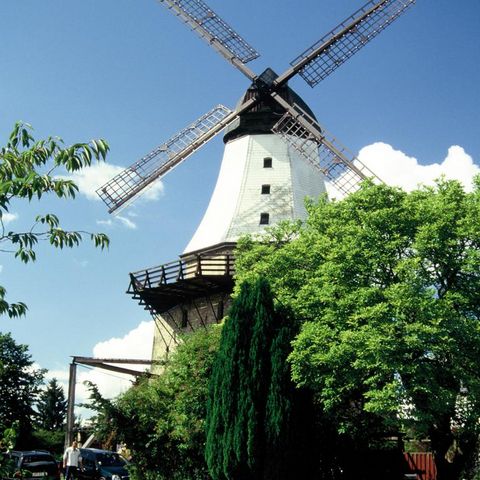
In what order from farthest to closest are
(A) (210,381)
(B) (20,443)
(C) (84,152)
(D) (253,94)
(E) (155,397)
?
(B) (20,443)
(D) (253,94)
(E) (155,397)
(A) (210,381)
(C) (84,152)

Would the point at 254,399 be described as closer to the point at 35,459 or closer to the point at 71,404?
the point at 35,459

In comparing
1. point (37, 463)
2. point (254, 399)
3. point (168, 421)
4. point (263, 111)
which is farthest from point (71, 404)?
point (263, 111)

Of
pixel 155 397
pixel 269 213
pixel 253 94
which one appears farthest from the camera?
pixel 253 94

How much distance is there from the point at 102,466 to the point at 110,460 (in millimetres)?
598

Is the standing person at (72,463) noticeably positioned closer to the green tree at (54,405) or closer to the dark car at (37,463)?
the dark car at (37,463)

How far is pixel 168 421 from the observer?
20359 millimetres

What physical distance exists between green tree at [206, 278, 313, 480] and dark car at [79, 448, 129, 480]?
17.2 feet

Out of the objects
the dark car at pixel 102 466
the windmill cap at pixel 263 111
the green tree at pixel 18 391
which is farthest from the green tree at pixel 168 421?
the green tree at pixel 18 391

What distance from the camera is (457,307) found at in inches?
698

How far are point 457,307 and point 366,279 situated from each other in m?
2.59

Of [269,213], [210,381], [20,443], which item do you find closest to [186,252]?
[269,213]

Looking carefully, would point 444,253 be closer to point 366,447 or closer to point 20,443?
point 366,447

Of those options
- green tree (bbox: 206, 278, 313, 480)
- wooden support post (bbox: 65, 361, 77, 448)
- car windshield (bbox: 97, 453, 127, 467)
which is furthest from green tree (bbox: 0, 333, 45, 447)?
green tree (bbox: 206, 278, 313, 480)

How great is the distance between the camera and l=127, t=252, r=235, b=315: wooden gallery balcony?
26.5 meters
